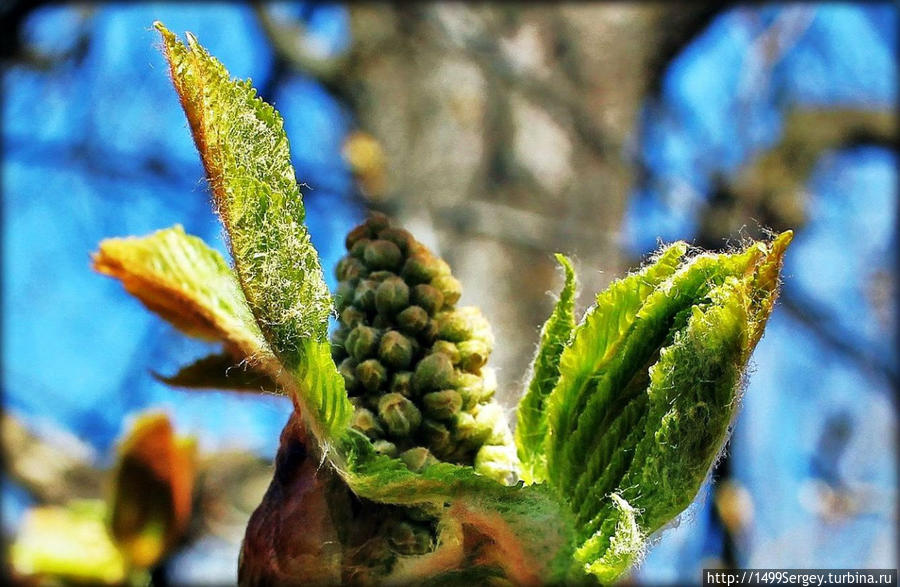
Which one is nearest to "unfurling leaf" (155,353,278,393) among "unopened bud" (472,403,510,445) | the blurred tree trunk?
"unopened bud" (472,403,510,445)

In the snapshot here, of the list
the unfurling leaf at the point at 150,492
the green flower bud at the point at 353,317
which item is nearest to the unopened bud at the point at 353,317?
the green flower bud at the point at 353,317

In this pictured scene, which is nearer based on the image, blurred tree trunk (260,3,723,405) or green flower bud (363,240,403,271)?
green flower bud (363,240,403,271)

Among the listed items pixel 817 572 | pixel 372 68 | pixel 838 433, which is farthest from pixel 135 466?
pixel 838 433

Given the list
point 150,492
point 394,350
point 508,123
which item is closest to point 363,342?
point 394,350

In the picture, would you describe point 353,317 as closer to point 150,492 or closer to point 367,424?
point 367,424

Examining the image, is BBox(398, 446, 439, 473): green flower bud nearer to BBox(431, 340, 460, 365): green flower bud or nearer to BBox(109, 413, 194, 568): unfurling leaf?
BBox(431, 340, 460, 365): green flower bud

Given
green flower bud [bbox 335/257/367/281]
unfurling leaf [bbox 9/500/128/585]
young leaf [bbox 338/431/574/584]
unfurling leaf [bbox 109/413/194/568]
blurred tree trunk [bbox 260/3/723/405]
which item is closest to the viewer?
young leaf [bbox 338/431/574/584]

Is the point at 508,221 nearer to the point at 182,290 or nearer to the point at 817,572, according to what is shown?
the point at 817,572
